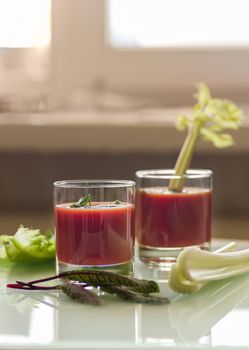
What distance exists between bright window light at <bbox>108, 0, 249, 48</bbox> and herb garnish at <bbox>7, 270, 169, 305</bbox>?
163 cm

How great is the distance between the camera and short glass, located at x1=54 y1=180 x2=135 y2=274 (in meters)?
1.02

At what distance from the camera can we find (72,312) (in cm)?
90

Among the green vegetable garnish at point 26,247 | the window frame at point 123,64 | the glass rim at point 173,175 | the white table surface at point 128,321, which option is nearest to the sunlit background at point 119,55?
the window frame at point 123,64

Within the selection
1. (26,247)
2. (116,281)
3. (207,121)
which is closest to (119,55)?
(207,121)

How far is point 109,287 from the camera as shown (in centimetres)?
96

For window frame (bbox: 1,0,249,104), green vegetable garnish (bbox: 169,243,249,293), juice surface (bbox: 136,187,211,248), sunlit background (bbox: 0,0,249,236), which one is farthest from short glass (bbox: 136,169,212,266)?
window frame (bbox: 1,0,249,104)

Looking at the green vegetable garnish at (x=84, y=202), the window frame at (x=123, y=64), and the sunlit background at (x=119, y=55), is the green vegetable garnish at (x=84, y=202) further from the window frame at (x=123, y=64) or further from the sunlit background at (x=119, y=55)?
the window frame at (x=123, y=64)

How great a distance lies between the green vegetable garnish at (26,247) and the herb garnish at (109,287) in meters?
0.19

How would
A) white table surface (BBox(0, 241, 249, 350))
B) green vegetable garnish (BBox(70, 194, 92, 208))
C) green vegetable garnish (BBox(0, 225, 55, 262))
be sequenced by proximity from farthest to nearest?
green vegetable garnish (BBox(0, 225, 55, 262)) → green vegetable garnish (BBox(70, 194, 92, 208)) → white table surface (BBox(0, 241, 249, 350))

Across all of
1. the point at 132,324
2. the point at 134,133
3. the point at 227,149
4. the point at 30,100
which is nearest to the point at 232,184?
the point at 227,149

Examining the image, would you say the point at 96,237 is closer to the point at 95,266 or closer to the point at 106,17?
the point at 95,266

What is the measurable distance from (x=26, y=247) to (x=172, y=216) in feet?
0.76

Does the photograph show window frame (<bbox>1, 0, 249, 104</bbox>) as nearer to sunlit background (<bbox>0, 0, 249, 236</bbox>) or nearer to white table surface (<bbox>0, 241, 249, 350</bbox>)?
sunlit background (<bbox>0, 0, 249, 236</bbox>)

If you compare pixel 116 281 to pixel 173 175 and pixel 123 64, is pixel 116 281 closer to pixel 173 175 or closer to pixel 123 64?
pixel 173 175
